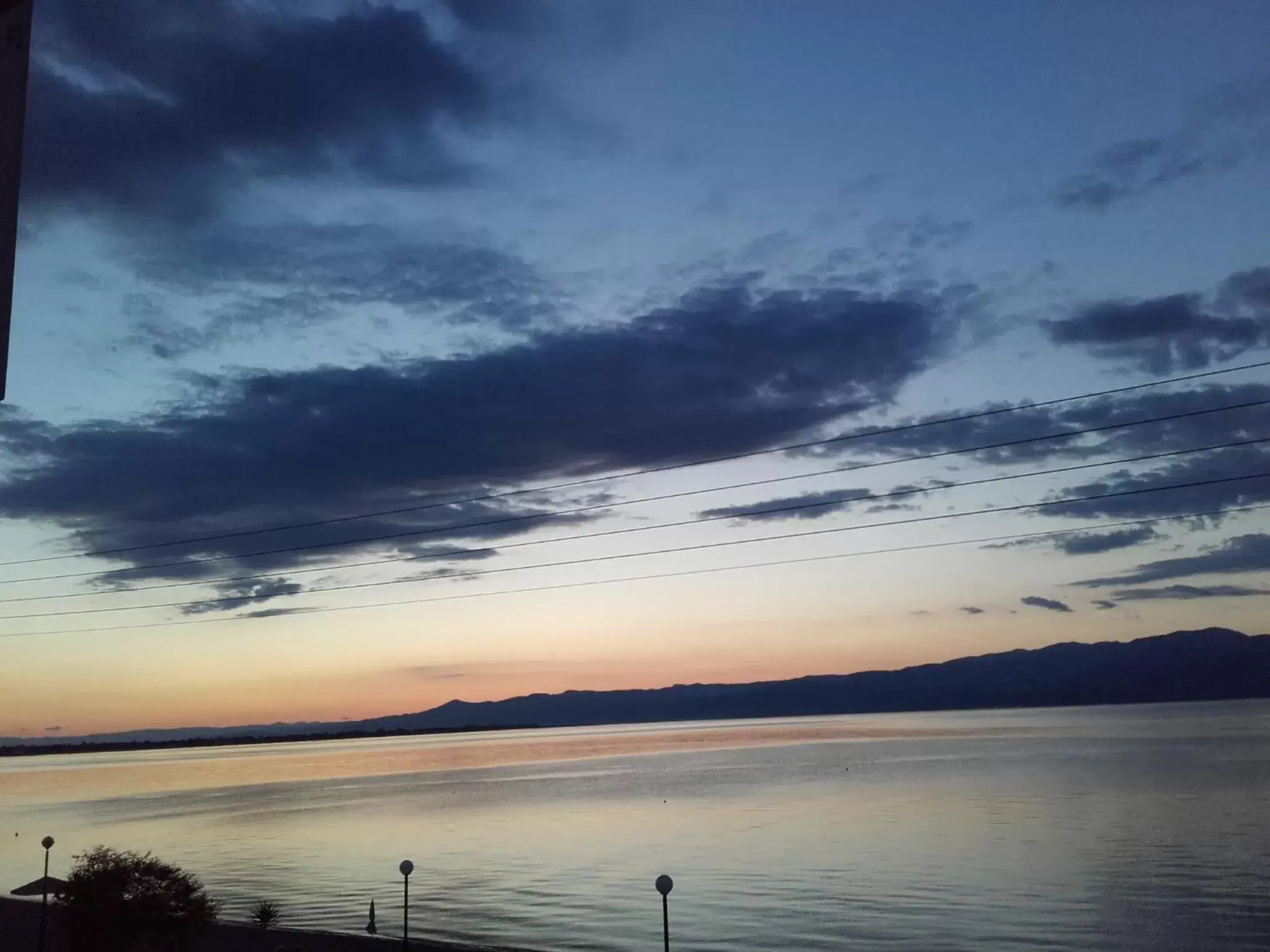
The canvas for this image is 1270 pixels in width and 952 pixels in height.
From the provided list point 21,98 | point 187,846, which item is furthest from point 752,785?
point 21,98

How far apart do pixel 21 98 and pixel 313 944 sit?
4312 centimetres

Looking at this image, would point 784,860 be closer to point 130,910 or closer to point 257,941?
point 257,941

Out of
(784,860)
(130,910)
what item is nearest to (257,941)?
(130,910)

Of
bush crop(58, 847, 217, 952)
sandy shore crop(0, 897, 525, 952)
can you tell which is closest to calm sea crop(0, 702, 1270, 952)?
sandy shore crop(0, 897, 525, 952)

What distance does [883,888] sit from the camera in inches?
2813

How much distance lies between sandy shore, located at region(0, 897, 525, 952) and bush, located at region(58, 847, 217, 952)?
11.2ft

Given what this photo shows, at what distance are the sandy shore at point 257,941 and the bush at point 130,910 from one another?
3.41 meters

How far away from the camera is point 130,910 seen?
111 feet

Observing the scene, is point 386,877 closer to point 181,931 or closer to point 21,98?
point 181,931

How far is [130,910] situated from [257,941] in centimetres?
1074

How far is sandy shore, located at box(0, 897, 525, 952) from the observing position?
40281 millimetres

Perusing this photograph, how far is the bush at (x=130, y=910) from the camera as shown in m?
33.8

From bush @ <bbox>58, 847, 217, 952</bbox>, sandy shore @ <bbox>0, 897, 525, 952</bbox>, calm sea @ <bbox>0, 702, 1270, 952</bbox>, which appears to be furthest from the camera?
calm sea @ <bbox>0, 702, 1270, 952</bbox>

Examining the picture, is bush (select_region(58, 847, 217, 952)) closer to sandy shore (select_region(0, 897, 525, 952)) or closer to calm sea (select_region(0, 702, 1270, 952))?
sandy shore (select_region(0, 897, 525, 952))
